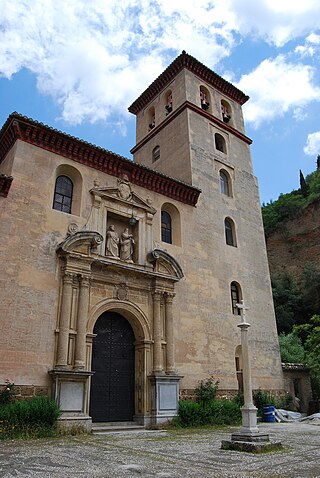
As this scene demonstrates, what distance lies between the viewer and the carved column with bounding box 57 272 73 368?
10906 mm

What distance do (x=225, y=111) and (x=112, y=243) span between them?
13.6 m

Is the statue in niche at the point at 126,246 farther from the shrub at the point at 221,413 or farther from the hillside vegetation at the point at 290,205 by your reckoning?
the hillside vegetation at the point at 290,205

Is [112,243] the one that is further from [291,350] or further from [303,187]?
[303,187]

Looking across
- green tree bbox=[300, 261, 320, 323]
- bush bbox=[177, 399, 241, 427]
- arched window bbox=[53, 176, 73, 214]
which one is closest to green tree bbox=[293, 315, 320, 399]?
bush bbox=[177, 399, 241, 427]

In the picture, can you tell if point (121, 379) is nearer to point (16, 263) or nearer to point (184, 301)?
point (184, 301)

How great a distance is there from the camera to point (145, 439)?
9227 millimetres

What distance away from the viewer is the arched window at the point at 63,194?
1334 cm

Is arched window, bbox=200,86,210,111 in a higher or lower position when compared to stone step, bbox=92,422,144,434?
higher

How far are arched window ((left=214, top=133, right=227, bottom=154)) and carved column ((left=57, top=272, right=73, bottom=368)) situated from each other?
12379 millimetres

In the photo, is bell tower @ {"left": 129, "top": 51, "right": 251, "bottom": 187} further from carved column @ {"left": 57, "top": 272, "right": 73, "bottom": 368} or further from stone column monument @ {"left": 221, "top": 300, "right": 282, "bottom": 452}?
stone column monument @ {"left": 221, "top": 300, "right": 282, "bottom": 452}

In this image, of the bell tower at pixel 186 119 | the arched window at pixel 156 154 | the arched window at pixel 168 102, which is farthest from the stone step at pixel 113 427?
the arched window at pixel 168 102

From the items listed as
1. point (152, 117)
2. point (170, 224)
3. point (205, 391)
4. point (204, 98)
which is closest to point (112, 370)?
point (205, 391)

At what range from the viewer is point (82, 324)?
11.6 metres

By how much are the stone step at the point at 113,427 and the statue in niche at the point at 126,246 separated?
17.4 ft
